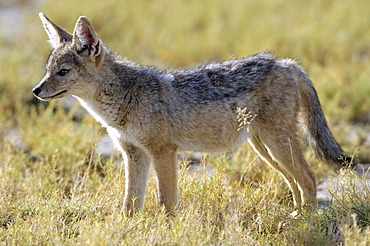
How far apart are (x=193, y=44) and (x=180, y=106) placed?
7198 millimetres

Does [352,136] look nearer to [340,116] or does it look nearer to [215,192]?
[340,116]

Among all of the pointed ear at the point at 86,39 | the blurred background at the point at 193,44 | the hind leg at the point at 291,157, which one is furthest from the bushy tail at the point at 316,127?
the pointed ear at the point at 86,39

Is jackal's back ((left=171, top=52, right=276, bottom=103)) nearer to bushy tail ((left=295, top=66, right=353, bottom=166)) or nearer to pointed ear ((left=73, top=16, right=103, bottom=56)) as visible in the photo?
bushy tail ((left=295, top=66, right=353, bottom=166))

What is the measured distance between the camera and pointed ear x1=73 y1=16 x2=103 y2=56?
523 centimetres

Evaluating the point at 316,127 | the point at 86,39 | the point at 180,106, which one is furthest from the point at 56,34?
the point at 316,127

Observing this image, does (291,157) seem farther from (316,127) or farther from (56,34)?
(56,34)

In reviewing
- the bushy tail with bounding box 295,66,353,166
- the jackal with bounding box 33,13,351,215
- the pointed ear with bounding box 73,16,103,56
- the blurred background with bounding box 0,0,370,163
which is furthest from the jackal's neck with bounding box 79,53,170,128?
the bushy tail with bounding box 295,66,353,166

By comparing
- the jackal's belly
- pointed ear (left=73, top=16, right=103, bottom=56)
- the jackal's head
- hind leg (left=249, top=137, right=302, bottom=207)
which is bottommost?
hind leg (left=249, top=137, right=302, bottom=207)

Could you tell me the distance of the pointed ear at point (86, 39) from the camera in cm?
523

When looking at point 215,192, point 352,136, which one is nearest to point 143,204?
point 215,192

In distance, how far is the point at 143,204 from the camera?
223 inches

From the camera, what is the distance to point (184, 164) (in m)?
5.94

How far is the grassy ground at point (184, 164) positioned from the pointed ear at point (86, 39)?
122cm

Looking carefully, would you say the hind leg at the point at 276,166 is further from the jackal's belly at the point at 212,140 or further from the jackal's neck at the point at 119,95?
the jackal's neck at the point at 119,95
